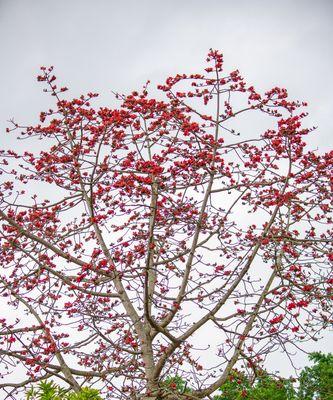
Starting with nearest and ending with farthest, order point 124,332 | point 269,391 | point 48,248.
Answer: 1. point 48,248
2. point 124,332
3. point 269,391

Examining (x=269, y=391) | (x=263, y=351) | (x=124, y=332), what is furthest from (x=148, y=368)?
(x=269, y=391)

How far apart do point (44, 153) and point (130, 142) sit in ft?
4.32

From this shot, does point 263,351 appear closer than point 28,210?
Yes

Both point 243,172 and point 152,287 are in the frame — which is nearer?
point 243,172

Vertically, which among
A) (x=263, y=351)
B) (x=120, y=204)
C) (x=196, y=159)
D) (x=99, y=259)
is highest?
(x=196, y=159)

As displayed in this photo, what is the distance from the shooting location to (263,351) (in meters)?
7.82

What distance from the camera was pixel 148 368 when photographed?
26.4 feet

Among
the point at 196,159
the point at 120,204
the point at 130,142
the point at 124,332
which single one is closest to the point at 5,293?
the point at 124,332

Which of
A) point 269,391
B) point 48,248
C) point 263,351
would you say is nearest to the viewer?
point 263,351

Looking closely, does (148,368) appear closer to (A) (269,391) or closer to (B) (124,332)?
(B) (124,332)

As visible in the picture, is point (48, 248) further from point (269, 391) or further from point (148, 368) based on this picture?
point (269, 391)

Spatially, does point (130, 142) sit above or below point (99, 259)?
above

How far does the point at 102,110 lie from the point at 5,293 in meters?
3.27

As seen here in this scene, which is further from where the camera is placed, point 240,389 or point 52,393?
point 240,389
